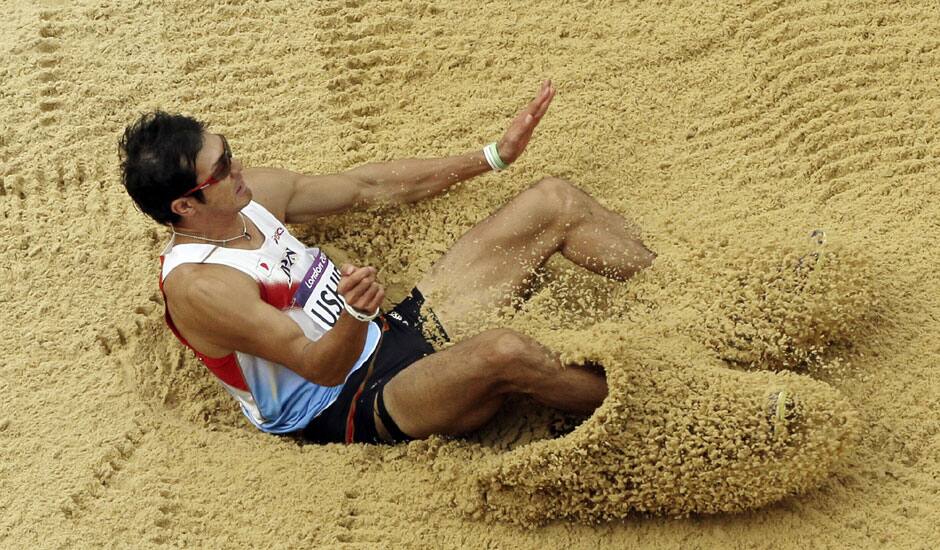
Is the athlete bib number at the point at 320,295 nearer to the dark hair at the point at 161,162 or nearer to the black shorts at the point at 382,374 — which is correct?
the black shorts at the point at 382,374

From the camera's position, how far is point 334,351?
9.60 ft

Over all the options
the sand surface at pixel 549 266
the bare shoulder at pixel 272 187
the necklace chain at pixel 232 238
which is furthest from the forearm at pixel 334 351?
the bare shoulder at pixel 272 187

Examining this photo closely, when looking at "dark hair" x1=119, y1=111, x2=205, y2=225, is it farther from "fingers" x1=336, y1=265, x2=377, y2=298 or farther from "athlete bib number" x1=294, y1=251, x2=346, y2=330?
"fingers" x1=336, y1=265, x2=377, y2=298

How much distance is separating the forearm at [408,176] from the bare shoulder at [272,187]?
0.25m

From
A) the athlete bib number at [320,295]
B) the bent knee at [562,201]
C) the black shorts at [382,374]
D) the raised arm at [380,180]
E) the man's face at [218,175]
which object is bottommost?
the black shorts at [382,374]

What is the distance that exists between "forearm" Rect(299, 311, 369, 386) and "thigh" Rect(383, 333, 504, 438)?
0.22m

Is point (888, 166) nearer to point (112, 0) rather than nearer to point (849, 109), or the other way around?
point (849, 109)

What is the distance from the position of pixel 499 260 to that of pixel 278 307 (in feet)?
2.46

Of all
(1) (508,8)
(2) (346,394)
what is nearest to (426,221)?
(2) (346,394)

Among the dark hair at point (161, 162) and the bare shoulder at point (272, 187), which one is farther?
the bare shoulder at point (272, 187)

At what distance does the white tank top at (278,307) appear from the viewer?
324 centimetres

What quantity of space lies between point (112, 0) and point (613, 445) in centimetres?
321

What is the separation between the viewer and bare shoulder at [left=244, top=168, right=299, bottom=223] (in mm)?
3588

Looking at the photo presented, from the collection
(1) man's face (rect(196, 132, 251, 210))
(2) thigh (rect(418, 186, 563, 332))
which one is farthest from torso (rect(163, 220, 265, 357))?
(2) thigh (rect(418, 186, 563, 332))
